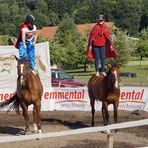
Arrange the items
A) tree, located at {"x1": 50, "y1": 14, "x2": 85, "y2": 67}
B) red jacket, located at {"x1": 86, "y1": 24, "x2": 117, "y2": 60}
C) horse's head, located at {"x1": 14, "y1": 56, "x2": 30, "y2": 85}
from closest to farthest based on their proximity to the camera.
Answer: horse's head, located at {"x1": 14, "y1": 56, "x2": 30, "y2": 85} < red jacket, located at {"x1": 86, "y1": 24, "x2": 117, "y2": 60} < tree, located at {"x1": 50, "y1": 14, "x2": 85, "y2": 67}

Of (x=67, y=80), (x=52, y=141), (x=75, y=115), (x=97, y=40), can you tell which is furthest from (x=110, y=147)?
(x=67, y=80)

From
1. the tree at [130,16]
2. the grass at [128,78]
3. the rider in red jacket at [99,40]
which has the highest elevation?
the rider in red jacket at [99,40]

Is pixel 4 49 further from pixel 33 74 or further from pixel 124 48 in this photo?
pixel 124 48

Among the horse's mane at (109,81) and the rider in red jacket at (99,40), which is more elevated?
the rider in red jacket at (99,40)

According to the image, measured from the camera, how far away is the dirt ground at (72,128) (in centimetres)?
1132

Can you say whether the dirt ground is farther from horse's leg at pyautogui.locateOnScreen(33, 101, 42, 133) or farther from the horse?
the horse

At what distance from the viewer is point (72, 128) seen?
14.0 meters

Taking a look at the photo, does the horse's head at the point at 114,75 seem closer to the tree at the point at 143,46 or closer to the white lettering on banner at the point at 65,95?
the white lettering on banner at the point at 65,95

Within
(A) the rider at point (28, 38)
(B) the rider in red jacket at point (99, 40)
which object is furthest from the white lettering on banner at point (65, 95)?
(A) the rider at point (28, 38)

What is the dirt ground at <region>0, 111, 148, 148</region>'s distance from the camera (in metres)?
11.3

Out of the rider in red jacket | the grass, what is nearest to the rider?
the rider in red jacket

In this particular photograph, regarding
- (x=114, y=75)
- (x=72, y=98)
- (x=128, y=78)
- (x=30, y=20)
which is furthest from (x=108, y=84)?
(x=128, y=78)

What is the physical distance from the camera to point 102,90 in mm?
13000

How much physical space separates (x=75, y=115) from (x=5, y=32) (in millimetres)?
133594
